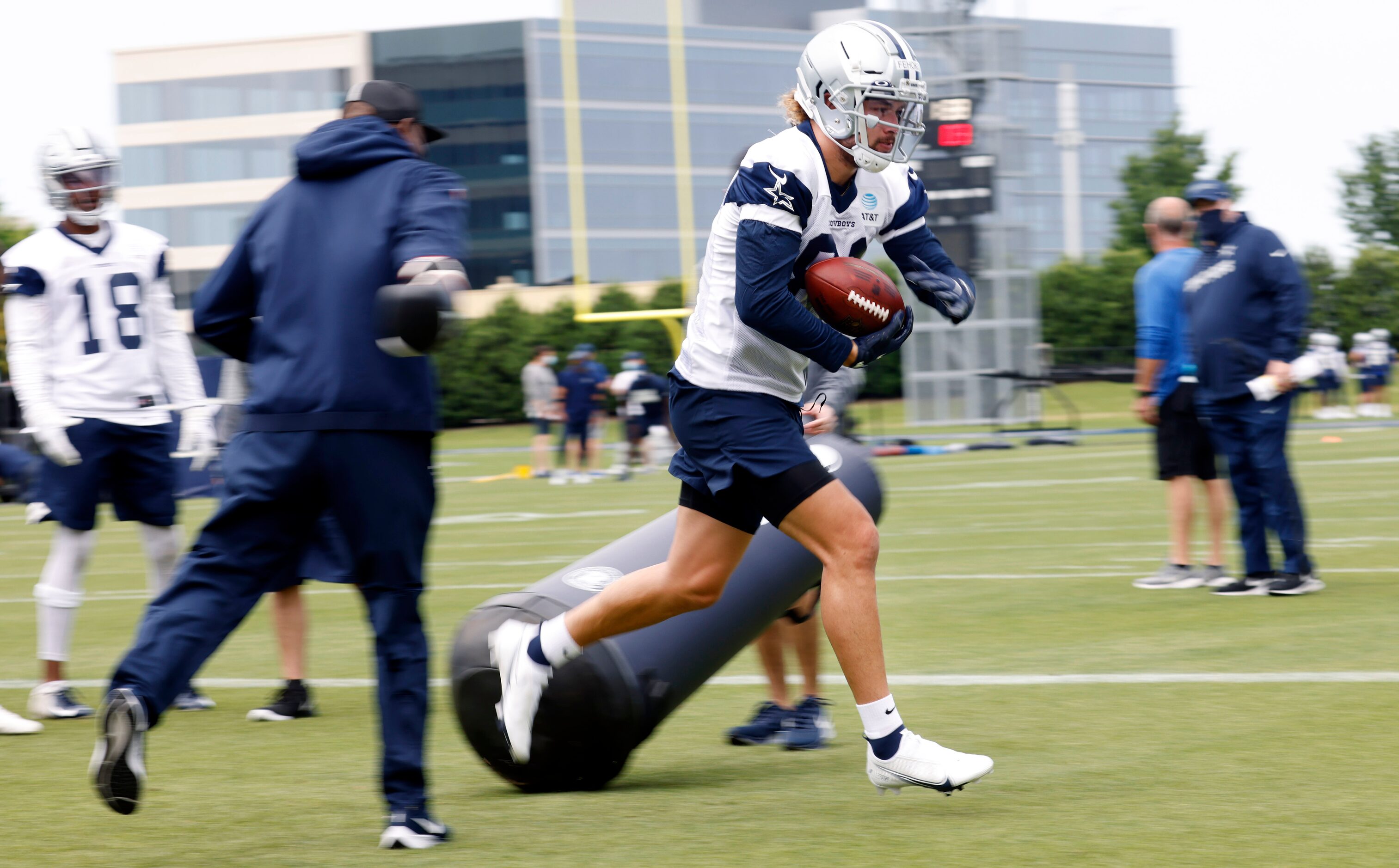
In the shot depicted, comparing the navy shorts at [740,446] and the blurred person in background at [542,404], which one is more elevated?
the navy shorts at [740,446]

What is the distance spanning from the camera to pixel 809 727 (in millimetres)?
4781

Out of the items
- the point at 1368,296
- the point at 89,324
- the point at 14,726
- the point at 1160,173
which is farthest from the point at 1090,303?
the point at 14,726

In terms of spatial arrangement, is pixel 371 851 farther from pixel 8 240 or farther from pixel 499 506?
pixel 8 240

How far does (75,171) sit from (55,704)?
1.96m

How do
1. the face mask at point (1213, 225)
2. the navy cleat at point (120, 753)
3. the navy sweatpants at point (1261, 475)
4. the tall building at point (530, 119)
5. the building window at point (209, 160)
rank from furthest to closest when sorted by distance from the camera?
the building window at point (209, 160), the tall building at point (530, 119), the face mask at point (1213, 225), the navy sweatpants at point (1261, 475), the navy cleat at point (120, 753)

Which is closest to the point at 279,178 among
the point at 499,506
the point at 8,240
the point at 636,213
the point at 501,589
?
the point at 636,213

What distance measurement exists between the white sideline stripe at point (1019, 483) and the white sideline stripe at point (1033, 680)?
10054mm

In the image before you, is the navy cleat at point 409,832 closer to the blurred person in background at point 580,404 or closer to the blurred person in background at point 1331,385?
the blurred person in background at point 580,404

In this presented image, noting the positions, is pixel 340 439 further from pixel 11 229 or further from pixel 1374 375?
pixel 11 229

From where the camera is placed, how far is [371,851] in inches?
141

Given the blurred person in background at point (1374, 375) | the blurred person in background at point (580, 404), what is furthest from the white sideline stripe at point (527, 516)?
the blurred person in background at point (1374, 375)

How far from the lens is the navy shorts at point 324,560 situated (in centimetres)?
541

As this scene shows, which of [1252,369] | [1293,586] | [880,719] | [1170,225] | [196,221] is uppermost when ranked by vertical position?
[196,221]

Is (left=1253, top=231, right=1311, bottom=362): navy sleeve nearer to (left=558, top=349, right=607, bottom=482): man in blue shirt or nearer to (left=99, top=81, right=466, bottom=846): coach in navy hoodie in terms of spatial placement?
(left=99, top=81, right=466, bottom=846): coach in navy hoodie
